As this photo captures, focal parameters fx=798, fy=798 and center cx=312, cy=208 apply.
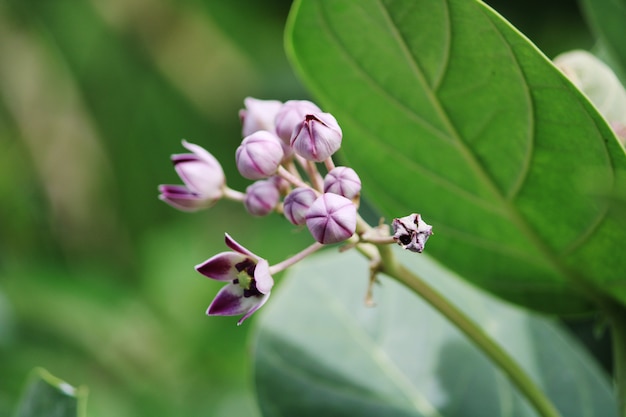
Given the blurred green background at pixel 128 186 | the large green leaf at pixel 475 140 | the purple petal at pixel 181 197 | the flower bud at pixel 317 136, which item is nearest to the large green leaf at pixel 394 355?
the large green leaf at pixel 475 140

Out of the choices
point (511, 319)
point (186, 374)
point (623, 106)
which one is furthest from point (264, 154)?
point (186, 374)

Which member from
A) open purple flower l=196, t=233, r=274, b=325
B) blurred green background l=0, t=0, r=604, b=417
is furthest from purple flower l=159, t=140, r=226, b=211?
blurred green background l=0, t=0, r=604, b=417

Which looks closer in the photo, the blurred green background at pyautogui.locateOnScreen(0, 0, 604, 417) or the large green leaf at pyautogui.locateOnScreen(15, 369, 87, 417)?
the large green leaf at pyautogui.locateOnScreen(15, 369, 87, 417)

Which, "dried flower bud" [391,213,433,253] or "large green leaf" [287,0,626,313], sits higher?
"large green leaf" [287,0,626,313]

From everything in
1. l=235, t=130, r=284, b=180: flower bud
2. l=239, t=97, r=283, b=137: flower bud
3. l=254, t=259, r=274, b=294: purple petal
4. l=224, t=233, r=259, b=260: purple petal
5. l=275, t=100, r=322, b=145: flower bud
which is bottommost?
l=254, t=259, r=274, b=294: purple petal

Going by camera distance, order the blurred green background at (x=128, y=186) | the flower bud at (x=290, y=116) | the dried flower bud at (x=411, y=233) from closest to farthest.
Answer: the dried flower bud at (x=411, y=233) → the flower bud at (x=290, y=116) → the blurred green background at (x=128, y=186)

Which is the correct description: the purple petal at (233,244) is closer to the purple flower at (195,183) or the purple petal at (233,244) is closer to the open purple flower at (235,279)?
the open purple flower at (235,279)

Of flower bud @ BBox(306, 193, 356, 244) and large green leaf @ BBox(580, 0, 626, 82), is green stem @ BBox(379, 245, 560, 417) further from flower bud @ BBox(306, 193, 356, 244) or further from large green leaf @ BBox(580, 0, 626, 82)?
large green leaf @ BBox(580, 0, 626, 82)

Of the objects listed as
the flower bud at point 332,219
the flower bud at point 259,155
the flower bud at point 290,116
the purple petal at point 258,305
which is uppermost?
the flower bud at point 290,116

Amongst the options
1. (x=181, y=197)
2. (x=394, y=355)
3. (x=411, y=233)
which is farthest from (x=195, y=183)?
(x=394, y=355)
